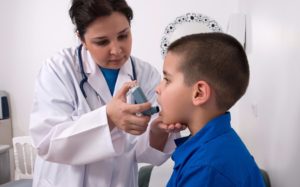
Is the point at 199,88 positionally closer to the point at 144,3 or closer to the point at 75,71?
the point at 75,71

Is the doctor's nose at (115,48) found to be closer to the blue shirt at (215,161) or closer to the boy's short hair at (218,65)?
the boy's short hair at (218,65)

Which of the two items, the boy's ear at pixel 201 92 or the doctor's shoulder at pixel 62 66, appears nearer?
the boy's ear at pixel 201 92

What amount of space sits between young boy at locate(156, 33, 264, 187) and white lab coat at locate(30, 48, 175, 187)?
218 millimetres

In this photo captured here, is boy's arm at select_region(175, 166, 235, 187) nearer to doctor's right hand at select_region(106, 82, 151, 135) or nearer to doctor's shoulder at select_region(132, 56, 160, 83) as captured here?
doctor's right hand at select_region(106, 82, 151, 135)

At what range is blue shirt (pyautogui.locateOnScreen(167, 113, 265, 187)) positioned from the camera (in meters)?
0.69

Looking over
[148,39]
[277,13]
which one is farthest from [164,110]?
[148,39]

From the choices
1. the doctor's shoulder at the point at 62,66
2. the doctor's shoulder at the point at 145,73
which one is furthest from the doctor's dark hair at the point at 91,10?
the doctor's shoulder at the point at 145,73

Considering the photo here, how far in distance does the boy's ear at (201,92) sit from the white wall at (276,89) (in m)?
0.30

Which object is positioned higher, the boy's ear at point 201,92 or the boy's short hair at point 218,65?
the boy's short hair at point 218,65

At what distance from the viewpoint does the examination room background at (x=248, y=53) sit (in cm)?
102

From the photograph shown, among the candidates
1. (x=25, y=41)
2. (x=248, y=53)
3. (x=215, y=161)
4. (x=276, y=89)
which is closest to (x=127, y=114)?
(x=215, y=161)

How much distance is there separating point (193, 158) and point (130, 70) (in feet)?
1.66

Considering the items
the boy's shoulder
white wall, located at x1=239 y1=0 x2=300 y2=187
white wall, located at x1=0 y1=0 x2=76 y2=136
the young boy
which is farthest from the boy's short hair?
white wall, located at x1=0 y1=0 x2=76 y2=136

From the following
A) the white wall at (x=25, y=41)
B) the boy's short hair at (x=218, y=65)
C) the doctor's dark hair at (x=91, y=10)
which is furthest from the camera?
the white wall at (x=25, y=41)
